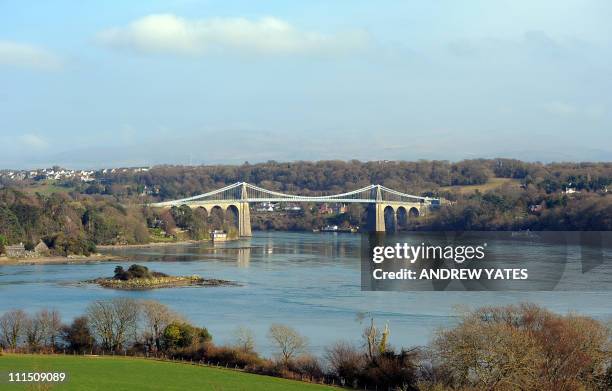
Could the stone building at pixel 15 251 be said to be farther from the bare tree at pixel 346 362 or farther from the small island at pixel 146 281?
the bare tree at pixel 346 362

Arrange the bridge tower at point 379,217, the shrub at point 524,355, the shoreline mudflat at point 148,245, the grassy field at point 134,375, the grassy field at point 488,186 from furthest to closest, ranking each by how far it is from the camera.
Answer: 1. the grassy field at point 488,186
2. the bridge tower at point 379,217
3. the shoreline mudflat at point 148,245
4. the grassy field at point 134,375
5. the shrub at point 524,355

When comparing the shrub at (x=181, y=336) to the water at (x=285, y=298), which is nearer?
the shrub at (x=181, y=336)

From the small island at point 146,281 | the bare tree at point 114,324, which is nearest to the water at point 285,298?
the small island at point 146,281

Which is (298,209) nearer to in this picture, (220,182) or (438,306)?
(220,182)

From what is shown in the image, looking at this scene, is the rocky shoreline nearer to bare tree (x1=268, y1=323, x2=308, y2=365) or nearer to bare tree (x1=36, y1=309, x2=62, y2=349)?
bare tree (x1=36, y1=309, x2=62, y2=349)

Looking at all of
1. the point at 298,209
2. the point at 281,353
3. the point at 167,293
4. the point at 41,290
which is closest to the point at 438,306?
the point at 281,353

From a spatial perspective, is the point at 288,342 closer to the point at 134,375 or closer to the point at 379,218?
the point at 134,375

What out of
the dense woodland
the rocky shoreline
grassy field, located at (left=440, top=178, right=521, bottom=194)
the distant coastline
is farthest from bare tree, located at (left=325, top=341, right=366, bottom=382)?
grassy field, located at (left=440, top=178, right=521, bottom=194)

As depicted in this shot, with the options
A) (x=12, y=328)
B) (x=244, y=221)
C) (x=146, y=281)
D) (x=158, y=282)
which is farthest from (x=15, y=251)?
(x=12, y=328)
